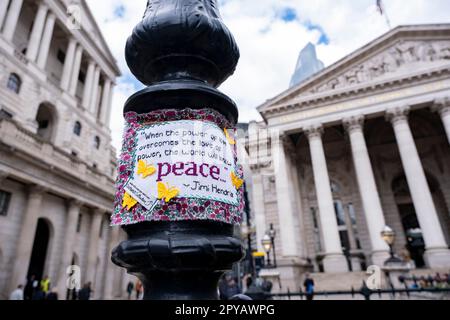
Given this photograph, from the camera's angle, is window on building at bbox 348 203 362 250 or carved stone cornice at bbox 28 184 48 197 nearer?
carved stone cornice at bbox 28 184 48 197

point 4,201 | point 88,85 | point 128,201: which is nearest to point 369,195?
point 128,201

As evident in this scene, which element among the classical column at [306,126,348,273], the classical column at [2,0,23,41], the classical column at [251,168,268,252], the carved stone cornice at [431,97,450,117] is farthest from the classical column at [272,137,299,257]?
the classical column at [2,0,23,41]

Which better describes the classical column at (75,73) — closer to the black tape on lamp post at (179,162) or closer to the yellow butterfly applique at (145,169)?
the black tape on lamp post at (179,162)

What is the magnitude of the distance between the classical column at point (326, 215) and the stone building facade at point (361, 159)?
0.24 ft

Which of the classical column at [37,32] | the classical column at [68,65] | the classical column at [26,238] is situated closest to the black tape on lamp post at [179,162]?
the classical column at [26,238]

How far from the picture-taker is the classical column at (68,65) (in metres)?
26.4

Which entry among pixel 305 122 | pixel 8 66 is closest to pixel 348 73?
pixel 305 122

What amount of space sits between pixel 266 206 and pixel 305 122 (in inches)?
344

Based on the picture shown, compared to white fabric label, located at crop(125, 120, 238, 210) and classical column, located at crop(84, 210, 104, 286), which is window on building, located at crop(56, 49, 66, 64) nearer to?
classical column, located at crop(84, 210, 104, 286)

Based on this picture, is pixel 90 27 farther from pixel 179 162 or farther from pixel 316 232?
pixel 179 162

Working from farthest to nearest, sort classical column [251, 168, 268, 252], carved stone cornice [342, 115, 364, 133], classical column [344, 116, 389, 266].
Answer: classical column [251, 168, 268, 252] < carved stone cornice [342, 115, 364, 133] < classical column [344, 116, 389, 266]

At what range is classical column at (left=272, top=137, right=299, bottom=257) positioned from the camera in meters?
22.6

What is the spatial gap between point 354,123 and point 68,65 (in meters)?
26.5

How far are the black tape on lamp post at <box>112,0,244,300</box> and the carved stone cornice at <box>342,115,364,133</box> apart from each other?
23.3m
